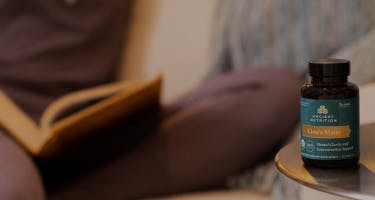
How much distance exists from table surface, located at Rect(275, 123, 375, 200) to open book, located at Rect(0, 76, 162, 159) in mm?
369

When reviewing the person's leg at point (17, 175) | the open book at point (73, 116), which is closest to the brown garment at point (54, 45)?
the open book at point (73, 116)

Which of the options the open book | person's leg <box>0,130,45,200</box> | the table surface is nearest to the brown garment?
the open book

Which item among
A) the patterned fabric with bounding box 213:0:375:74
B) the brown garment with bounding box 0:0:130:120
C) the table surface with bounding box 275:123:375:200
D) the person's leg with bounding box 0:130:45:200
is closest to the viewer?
the table surface with bounding box 275:123:375:200

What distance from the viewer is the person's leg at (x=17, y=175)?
0.94 m

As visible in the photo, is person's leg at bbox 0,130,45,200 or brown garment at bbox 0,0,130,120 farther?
brown garment at bbox 0,0,130,120

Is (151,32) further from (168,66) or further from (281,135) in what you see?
(281,135)

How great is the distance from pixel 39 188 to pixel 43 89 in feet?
1.82

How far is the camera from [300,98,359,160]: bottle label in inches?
28.9

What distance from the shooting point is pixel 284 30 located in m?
1.42

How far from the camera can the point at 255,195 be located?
1.19 m

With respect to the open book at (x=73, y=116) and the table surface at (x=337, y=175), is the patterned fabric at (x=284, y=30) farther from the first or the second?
the table surface at (x=337, y=175)

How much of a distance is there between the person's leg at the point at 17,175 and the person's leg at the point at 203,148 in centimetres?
15

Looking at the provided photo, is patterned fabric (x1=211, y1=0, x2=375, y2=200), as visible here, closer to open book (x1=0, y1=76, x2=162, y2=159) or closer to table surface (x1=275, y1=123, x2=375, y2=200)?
open book (x1=0, y1=76, x2=162, y2=159)

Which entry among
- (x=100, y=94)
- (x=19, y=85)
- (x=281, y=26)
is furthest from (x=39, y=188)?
(x=281, y=26)
